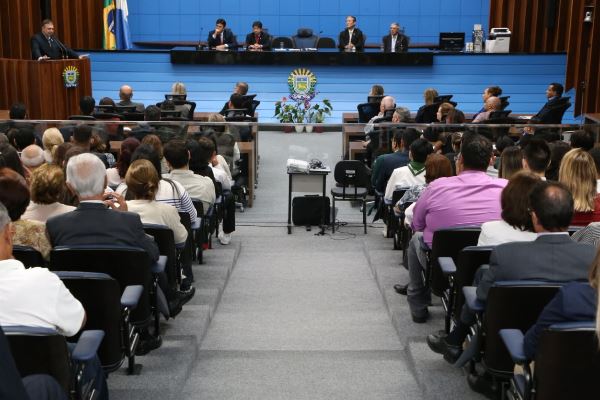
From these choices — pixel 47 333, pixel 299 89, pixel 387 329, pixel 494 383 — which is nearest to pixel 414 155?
pixel 387 329

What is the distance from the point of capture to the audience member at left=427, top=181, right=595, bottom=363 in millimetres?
3127

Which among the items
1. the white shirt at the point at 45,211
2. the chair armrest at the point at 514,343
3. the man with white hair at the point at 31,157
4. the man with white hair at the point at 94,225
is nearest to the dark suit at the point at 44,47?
the man with white hair at the point at 31,157

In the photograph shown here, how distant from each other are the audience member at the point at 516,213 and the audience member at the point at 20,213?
80.3 inches

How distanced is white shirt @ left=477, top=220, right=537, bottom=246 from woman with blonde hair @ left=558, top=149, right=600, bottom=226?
752mm

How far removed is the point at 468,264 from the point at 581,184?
100 cm

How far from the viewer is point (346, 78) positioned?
14.4 meters

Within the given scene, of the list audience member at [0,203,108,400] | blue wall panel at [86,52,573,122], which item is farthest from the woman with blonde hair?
blue wall panel at [86,52,573,122]

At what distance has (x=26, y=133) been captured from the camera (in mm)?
6559

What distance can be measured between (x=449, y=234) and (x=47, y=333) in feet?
7.41

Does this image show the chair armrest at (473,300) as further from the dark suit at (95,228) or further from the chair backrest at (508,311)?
the dark suit at (95,228)

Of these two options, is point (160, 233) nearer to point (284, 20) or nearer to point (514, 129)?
point (514, 129)

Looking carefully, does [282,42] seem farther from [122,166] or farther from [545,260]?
[545,260]

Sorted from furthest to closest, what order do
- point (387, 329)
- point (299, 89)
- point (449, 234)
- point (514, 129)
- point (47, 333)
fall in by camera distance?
point (299, 89)
point (514, 129)
point (387, 329)
point (449, 234)
point (47, 333)

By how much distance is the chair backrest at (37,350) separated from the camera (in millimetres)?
2523
